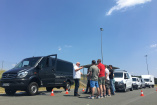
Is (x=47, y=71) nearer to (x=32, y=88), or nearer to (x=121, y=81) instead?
(x=32, y=88)

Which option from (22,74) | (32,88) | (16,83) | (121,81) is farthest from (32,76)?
(121,81)

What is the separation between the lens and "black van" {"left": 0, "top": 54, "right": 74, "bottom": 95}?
27.6ft

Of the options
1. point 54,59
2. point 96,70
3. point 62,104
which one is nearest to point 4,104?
point 62,104

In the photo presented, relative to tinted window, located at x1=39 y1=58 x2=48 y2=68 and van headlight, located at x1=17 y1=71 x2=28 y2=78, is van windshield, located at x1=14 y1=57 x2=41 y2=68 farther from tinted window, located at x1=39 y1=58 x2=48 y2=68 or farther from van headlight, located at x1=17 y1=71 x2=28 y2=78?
van headlight, located at x1=17 y1=71 x2=28 y2=78

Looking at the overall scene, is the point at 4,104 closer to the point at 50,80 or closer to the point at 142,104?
the point at 50,80

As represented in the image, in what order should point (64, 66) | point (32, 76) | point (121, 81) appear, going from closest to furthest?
point (32, 76) → point (64, 66) → point (121, 81)

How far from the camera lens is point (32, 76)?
28.9ft

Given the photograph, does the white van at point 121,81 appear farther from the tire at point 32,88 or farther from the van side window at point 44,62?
the tire at point 32,88

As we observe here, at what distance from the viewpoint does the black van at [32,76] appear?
841 centimetres

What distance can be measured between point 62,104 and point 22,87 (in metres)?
3.46

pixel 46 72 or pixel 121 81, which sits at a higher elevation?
pixel 46 72

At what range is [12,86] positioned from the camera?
328 inches

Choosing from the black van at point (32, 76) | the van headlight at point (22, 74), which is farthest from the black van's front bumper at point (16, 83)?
the van headlight at point (22, 74)

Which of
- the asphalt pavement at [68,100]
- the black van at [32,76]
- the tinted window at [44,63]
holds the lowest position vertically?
the asphalt pavement at [68,100]
